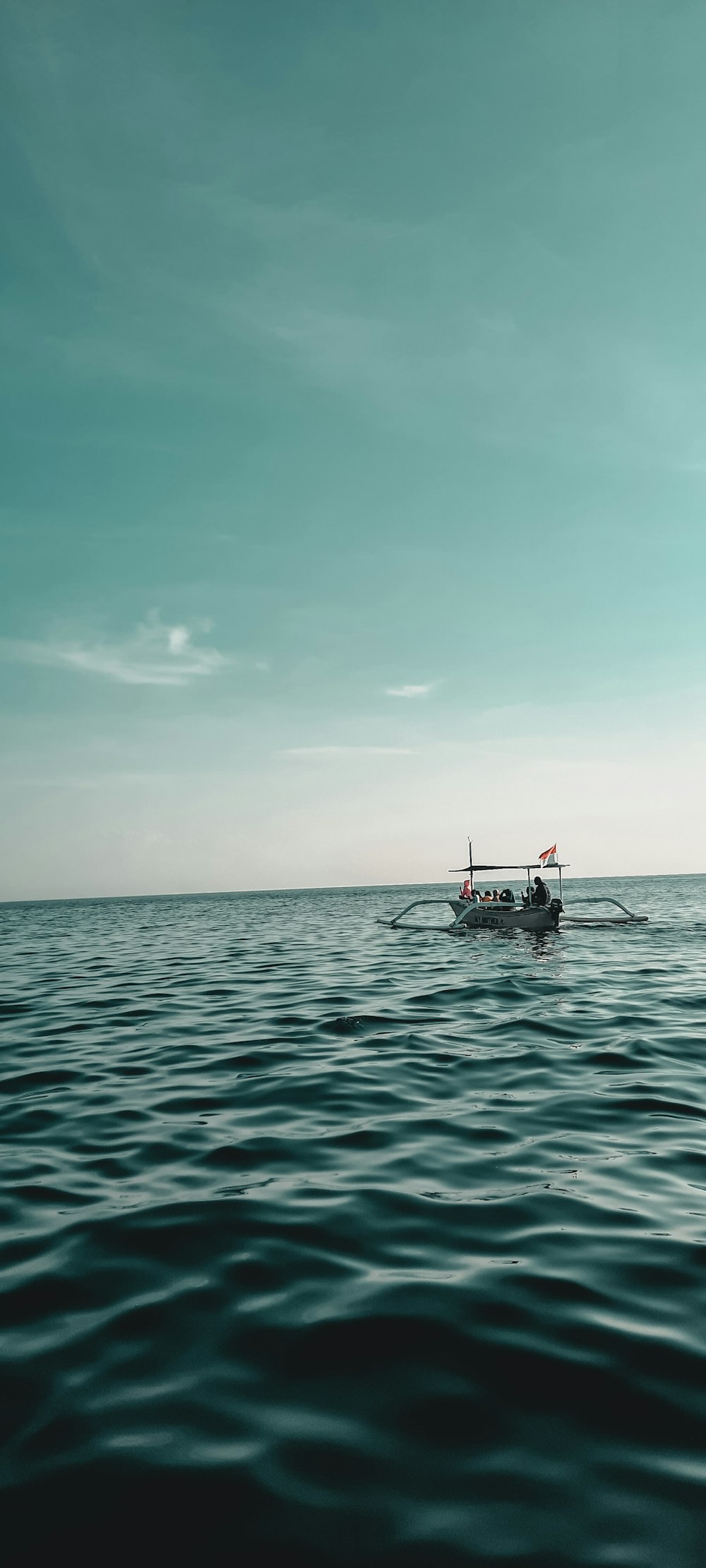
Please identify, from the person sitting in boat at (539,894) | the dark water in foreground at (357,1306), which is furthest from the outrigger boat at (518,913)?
the dark water in foreground at (357,1306)

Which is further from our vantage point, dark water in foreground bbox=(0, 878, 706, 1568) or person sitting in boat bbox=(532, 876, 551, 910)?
person sitting in boat bbox=(532, 876, 551, 910)

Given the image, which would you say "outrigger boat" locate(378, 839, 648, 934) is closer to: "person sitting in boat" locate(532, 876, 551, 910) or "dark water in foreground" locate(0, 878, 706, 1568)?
"person sitting in boat" locate(532, 876, 551, 910)

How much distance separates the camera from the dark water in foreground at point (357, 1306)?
10.1 ft

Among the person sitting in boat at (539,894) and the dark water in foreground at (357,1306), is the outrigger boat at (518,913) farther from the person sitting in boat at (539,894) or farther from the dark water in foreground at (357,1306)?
the dark water in foreground at (357,1306)

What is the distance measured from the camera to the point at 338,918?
63.4 m

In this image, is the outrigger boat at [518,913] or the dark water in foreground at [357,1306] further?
the outrigger boat at [518,913]

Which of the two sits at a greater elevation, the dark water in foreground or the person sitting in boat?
the person sitting in boat

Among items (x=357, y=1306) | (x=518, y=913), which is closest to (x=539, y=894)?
(x=518, y=913)

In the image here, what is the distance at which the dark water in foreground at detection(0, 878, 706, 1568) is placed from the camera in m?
3.08

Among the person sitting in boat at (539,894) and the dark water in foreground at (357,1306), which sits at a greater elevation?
the person sitting in boat at (539,894)

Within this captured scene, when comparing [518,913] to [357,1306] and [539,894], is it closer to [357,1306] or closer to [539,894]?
[539,894]

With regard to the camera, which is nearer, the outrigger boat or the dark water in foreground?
the dark water in foreground

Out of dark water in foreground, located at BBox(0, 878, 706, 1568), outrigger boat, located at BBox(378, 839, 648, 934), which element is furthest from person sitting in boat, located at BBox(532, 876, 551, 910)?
dark water in foreground, located at BBox(0, 878, 706, 1568)

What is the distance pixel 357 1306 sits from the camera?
4672 mm
